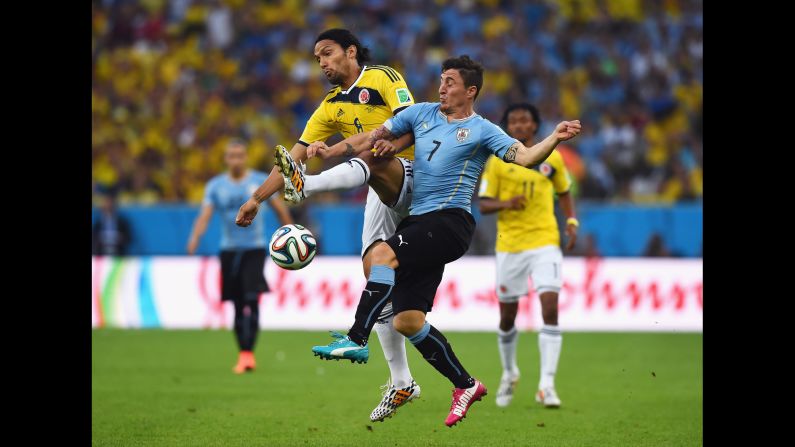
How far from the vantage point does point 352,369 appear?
13.6 meters

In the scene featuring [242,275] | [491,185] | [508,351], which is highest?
[491,185]

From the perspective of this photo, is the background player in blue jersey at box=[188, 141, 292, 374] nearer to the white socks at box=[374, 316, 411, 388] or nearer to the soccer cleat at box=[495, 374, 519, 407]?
the soccer cleat at box=[495, 374, 519, 407]

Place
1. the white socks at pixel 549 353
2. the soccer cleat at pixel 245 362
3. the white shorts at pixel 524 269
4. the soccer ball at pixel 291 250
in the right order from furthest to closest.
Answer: the soccer cleat at pixel 245 362 → the white shorts at pixel 524 269 → the white socks at pixel 549 353 → the soccer ball at pixel 291 250

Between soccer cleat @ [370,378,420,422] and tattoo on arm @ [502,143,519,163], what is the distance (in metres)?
2.07

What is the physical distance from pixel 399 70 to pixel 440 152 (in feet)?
55.6

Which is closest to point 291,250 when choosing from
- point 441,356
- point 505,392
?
point 441,356

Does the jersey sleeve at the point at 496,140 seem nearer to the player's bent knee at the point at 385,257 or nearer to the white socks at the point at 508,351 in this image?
the player's bent knee at the point at 385,257

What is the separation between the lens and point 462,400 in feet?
25.9

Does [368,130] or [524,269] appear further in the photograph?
[524,269]

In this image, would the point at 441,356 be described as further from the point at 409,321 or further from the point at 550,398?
the point at 550,398

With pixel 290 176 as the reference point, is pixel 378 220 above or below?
below

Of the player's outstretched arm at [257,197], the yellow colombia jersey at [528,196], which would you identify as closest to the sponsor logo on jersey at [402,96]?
the player's outstretched arm at [257,197]

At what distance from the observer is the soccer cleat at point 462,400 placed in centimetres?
778
